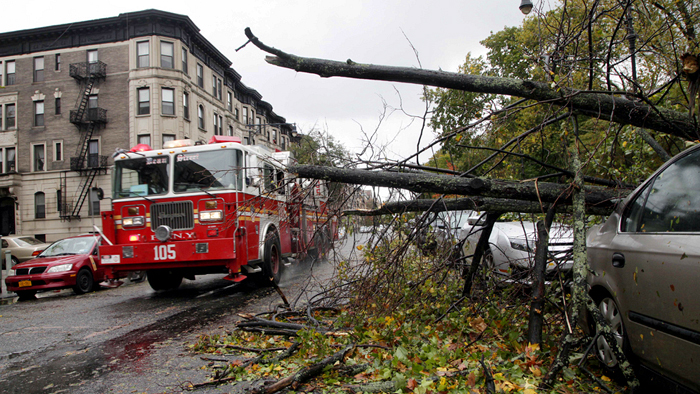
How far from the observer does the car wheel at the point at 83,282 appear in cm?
1072

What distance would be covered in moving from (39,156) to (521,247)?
3226 centimetres

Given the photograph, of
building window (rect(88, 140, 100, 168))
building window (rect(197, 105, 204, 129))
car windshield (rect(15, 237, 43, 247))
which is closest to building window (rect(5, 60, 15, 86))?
building window (rect(88, 140, 100, 168))

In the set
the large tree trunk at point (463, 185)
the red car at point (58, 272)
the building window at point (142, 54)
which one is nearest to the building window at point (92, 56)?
the building window at point (142, 54)

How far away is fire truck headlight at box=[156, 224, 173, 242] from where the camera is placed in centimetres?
825

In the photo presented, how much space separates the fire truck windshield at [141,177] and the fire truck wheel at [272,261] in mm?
2329

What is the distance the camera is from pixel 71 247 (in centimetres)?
1191

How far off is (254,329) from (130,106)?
27.0 meters

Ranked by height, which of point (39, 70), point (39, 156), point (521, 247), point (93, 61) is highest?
point (93, 61)

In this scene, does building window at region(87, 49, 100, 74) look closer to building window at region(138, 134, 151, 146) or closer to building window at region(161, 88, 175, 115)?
building window at region(161, 88, 175, 115)

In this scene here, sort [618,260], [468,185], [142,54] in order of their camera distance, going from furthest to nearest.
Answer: [142,54] < [468,185] < [618,260]

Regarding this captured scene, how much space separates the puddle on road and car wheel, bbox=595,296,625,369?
12.7 feet

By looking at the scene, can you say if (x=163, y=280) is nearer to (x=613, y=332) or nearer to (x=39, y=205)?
(x=613, y=332)

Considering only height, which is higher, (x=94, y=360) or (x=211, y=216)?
(x=211, y=216)

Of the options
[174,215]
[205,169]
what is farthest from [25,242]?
[205,169]
